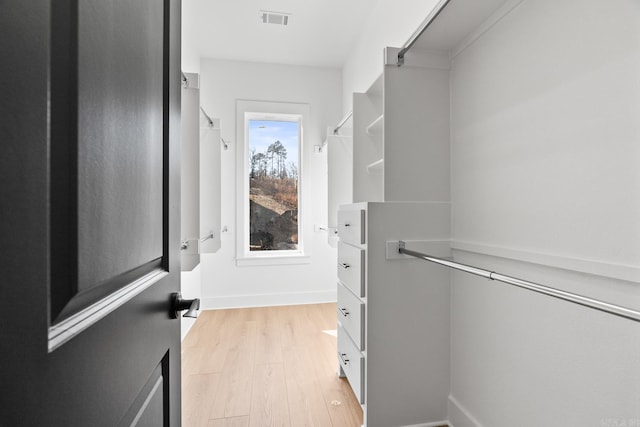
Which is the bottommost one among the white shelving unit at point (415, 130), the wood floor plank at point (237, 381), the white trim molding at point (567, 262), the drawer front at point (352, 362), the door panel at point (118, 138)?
the wood floor plank at point (237, 381)

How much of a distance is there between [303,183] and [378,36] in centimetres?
171

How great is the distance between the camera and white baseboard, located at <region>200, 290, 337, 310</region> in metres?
3.43

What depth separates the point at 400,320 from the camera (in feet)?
4.97

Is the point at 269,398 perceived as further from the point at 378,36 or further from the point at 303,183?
the point at 378,36

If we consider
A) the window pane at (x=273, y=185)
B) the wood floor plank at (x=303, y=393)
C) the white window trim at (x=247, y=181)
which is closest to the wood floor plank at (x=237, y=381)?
the wood floor plank at (x=303, y=393)

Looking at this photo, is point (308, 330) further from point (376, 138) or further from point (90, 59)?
point (90, 59)

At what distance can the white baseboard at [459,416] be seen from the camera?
1.40m

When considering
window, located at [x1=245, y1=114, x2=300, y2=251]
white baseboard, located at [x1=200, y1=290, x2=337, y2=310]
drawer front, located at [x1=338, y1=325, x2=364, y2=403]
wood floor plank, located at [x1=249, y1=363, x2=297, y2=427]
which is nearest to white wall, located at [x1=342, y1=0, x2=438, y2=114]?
window, located at [x1=245, y1=114, x2=300, y2=251]

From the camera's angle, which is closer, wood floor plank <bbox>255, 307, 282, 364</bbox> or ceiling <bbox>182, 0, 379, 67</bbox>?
wood floor plank <bbox>255, 307, 282, 364</bbox>

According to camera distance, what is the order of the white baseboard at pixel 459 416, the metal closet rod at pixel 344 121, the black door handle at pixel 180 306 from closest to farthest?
the black door handle at pixel 180 306
the white baseboard at pixel 459 416
the metal closet rod at pixel 344 121

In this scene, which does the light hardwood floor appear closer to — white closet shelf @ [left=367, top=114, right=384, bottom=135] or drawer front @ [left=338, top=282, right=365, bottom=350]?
drawer front @ [left=338, top=282, right=365, bottom=350]

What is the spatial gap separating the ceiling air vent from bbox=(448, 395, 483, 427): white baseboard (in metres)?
3.06

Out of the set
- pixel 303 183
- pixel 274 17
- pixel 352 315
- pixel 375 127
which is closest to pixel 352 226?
pixel 352 315

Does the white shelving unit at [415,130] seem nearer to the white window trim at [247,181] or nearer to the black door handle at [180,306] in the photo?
the black door handle at [180,306]
